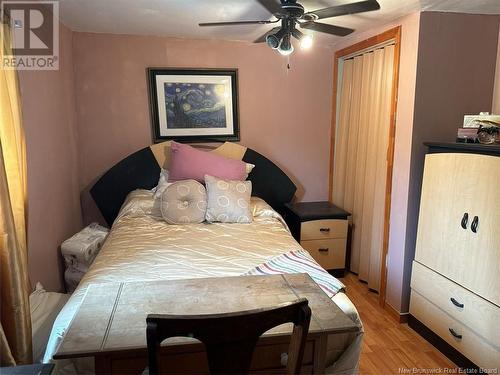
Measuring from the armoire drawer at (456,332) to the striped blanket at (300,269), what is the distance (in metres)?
0.93

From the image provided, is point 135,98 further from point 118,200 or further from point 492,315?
point 492,315

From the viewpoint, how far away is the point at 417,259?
8.34ft

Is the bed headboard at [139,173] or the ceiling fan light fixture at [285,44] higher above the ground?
the ceiling fan light fixture at [285,44]

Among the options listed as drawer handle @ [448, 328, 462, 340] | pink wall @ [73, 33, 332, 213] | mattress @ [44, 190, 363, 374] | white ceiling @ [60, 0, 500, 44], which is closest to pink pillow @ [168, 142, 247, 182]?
mattress @ [44, 190, 363, 374]

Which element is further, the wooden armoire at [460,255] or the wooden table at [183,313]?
the wooden armoire at [460,255]

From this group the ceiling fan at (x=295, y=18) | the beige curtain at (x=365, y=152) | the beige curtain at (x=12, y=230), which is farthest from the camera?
the beige curtain at (x=365, y=152)

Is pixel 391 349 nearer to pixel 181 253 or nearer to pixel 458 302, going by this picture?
→ pixel 458 302

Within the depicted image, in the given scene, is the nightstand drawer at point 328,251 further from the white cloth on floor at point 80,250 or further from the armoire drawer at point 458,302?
the white cloth on floor at point 80,250

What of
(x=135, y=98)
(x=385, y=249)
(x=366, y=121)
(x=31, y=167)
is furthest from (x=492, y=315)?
(x=135, y=98)

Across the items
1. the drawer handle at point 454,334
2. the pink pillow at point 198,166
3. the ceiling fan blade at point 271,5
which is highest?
the ceiling fan blade at point 271,5

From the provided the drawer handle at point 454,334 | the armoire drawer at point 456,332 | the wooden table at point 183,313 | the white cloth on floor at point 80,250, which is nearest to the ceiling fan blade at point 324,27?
the wooden table at point 183,313

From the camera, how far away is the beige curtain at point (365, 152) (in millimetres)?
2943

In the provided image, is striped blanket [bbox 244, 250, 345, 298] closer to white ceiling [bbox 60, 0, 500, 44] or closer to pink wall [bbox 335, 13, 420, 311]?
pink wall [bbox 335, 13, 420, 311]

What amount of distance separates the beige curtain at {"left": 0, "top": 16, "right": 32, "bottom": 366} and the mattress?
0.69ft
